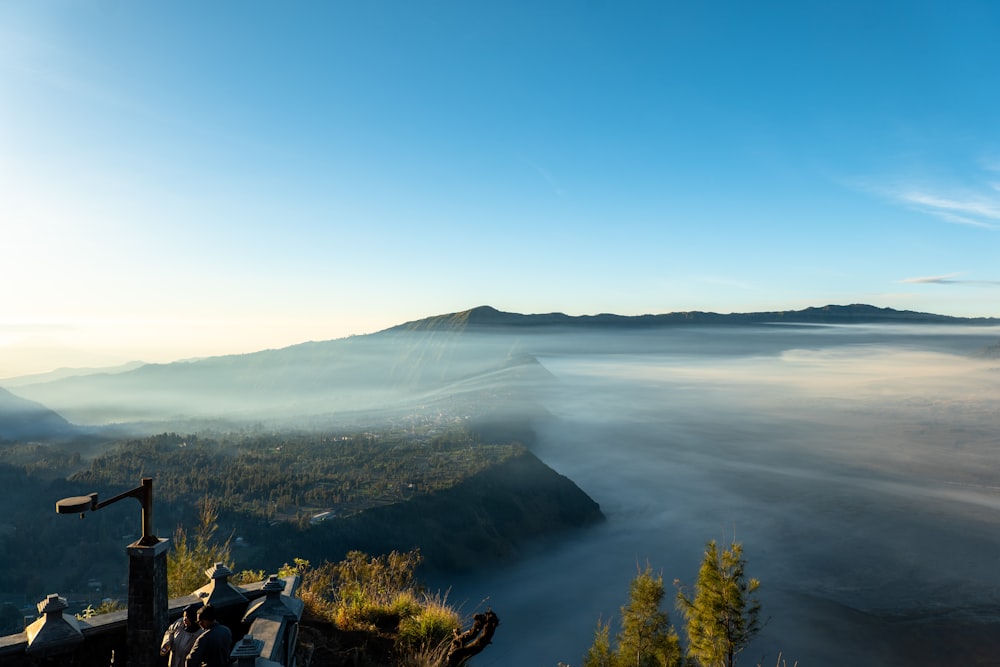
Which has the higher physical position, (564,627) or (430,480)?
(430,480)

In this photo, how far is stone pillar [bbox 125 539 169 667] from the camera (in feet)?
30.0

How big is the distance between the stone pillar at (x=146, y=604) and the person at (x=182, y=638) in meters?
0.88

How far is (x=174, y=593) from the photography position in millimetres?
14836

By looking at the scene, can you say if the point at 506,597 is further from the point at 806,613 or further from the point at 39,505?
the point at 39,505

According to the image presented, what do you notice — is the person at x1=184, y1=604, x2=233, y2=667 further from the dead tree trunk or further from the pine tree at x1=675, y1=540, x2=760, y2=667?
the pine tree at x1=675, y1=540, x2=760, y2=667

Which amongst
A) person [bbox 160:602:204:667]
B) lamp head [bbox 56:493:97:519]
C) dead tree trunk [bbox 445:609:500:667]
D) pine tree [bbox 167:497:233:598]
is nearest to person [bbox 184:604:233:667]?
person [bbox 160:602:204:667]

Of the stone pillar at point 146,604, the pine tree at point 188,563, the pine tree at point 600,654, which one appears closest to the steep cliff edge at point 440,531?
the pine tree at point 600,654

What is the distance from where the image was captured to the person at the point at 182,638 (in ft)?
26.7

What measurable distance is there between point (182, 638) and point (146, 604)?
1.47 meters

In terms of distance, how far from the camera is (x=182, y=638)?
827 centimetres

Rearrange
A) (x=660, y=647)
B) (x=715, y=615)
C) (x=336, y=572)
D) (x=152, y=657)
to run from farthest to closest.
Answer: (x=660, y=647)
(x=715, y=615)
(x=336, y=572)
(x=152, y=657)

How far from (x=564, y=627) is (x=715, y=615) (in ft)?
507

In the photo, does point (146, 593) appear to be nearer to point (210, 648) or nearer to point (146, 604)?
point (146, 604)

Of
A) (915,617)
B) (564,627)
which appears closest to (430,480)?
(564,627)
